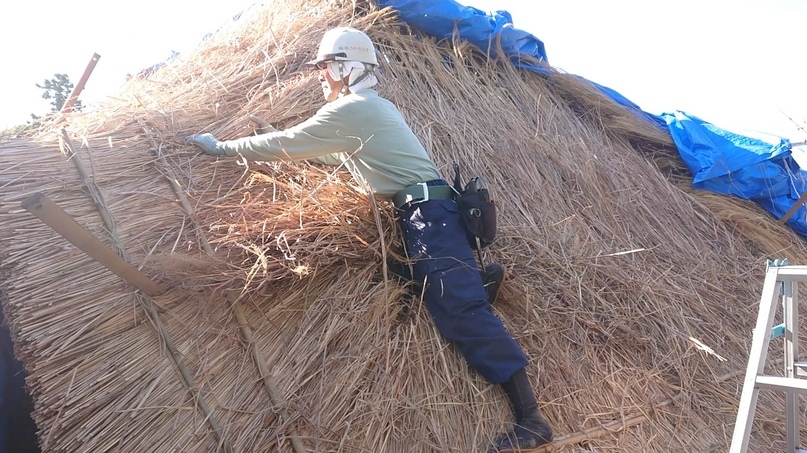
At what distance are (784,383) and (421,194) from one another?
4.63 feet

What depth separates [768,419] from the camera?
280 cm

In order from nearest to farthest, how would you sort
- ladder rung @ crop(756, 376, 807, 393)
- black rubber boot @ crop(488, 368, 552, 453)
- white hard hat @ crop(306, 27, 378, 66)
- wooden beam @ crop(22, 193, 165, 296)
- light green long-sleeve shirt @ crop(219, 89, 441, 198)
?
wooden beam @ crop(22, 193, 165, 296) → ladder rung @ crop(756, 376, 807, 393) → black rubber boot @ crop(488, 368, 552, 453) → light green long-sleeve shirt @ crop(219, 89, 441, 198) → white hard hat @ crop(306, 27, 378, 66)

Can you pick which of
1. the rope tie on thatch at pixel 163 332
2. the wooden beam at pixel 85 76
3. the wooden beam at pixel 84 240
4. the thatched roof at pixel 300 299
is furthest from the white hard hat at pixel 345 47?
the wooden beam at pixel 85 76

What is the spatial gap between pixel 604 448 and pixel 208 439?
1.50m

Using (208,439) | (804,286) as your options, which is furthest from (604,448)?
(804,286)

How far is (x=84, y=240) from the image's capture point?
1683 millimetres

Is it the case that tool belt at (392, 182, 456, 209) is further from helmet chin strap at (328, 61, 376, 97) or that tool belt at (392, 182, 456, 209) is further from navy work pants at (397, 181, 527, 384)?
helmet chin strap at (328, 61, 376, 97)

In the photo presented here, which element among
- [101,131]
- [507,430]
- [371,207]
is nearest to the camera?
[507,430]

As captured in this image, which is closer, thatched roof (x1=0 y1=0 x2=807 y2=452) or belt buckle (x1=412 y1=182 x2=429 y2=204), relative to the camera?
thatched roof (x1=0 y1=0 x2=807 y2=452)

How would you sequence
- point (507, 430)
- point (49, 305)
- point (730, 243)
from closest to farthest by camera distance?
1. point (49, 305)
2. point (507, 430)
3. point (730, 243)

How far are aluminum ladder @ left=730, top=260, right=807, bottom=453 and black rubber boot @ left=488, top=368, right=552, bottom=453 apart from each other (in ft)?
2.08

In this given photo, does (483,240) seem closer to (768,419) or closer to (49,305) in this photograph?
(49,305)

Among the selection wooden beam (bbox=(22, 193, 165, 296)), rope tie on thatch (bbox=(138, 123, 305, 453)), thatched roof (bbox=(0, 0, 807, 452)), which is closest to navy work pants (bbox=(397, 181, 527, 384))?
thatched roof (bbox=(0, 0, 807, 452))

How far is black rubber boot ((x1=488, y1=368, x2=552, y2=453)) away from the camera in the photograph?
2.07 m
